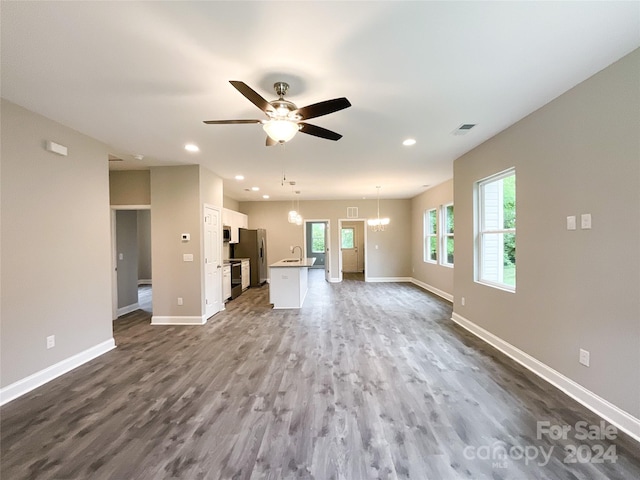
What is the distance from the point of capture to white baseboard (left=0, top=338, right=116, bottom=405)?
2462 mm

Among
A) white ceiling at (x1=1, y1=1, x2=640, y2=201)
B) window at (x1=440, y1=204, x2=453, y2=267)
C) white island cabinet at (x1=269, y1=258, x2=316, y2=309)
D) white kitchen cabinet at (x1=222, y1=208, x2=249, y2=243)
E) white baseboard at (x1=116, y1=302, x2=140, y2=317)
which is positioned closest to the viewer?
white ceiling at (x1=1, y1=1, x2=640, y2=201)

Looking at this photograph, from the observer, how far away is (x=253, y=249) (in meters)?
8.11

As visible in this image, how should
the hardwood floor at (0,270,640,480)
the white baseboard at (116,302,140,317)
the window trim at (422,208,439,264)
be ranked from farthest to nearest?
the window trim at (422,208,439,264) → the white baseboard at (116,302,140,317) → the hardwood floor at (0,270,640,480)

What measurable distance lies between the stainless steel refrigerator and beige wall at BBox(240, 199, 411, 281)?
1.70 ft

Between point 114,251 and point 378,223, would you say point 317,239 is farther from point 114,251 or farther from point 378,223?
point 114,251

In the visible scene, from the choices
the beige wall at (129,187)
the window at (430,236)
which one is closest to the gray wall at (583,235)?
the window at (430,236)

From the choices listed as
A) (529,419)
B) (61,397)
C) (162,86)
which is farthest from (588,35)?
(61,397)

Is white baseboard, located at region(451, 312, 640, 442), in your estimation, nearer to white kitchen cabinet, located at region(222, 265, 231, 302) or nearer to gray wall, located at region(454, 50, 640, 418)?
gray wall, located at region(454, 50, 640, 418)

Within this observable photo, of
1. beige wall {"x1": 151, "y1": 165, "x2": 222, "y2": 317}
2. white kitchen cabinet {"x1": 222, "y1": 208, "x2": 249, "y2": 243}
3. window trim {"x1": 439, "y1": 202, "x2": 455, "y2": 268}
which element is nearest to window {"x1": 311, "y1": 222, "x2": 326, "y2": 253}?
white kitchen cabinet {"x1": 222, "y1": 208, "x2": 249, "y2": 243}

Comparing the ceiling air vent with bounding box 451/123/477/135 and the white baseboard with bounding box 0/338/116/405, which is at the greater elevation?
the ceiling air vent with bounding box 451/123/477/135

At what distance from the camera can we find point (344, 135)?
11.2 ft

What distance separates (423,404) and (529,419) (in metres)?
0.78

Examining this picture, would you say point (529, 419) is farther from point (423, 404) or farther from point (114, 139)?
point (114, 139)

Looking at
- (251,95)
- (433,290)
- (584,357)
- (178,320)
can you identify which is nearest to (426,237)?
(433,290)
